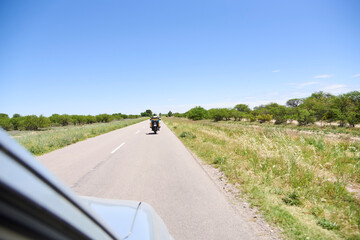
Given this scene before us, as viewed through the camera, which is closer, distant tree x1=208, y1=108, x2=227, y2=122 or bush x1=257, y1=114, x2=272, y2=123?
bush x1=257, y1=114, x2=272, y2=123

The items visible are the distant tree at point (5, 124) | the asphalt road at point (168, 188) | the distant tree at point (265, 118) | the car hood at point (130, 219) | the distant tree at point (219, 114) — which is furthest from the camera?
the distant tree at point (219, 114)

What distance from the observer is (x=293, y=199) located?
4.06 m

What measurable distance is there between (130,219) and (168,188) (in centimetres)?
326

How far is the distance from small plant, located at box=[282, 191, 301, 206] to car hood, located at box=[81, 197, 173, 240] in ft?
11.2

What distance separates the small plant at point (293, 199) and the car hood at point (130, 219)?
11.2ft

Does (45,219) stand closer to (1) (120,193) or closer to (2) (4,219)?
(2) (4,219)

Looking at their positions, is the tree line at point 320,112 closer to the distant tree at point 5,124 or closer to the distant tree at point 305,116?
the distant tree at point 305,116

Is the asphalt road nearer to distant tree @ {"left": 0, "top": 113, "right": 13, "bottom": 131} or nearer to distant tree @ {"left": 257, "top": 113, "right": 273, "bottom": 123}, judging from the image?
distant tree @ {"left": 0, "top": 113, "right": 13, "bottom": 131}

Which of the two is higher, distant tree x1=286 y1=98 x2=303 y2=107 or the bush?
distant tree x1=286 y1=98 x2=303 y2=107

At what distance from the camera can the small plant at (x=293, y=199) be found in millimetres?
3904

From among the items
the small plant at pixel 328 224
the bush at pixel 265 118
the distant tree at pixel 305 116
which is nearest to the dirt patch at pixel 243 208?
the small plant at pixel 328 224

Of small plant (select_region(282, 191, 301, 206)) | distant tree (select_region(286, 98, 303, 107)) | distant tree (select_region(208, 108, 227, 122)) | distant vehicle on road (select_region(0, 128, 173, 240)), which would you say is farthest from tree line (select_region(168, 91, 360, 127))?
distant vehicle on road (select_region(0, 128, 173, 240))

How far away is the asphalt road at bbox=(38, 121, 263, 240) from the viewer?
312cm

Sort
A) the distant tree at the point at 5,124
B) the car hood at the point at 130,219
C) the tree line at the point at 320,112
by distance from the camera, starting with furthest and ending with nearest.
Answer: the tree line at the point at 320,112, the distant tree at the point at 5,124, the car hood at the point at 130,219
